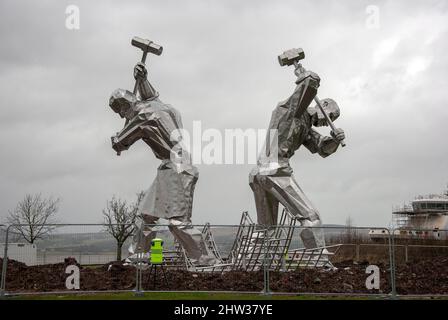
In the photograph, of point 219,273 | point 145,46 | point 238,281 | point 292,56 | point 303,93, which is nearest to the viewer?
point 238,281

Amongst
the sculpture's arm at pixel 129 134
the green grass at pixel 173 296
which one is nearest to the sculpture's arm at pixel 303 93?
the sculpture's arm at pixel 129 134

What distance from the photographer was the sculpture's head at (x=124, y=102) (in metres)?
20.0

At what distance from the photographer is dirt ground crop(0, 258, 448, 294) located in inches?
524

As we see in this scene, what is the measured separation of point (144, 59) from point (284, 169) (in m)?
6.27

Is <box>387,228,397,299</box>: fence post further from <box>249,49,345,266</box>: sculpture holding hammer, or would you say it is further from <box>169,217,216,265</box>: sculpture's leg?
<box>169,217,216,265</box>: sculpture's leg

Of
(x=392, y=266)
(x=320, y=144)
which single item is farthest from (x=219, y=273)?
(x=320, y=144)

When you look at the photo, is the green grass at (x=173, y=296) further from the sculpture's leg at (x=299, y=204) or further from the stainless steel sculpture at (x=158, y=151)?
the stainless steel sculpture at (x=158, y=151)

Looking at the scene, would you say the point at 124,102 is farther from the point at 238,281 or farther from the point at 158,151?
the point at 238,281

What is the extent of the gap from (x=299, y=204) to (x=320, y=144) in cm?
258

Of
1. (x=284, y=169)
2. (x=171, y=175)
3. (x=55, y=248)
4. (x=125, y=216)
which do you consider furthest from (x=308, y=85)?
(x=125, y=216)

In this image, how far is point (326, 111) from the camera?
770 inches

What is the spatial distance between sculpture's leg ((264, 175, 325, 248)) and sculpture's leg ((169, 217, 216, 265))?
285 cm

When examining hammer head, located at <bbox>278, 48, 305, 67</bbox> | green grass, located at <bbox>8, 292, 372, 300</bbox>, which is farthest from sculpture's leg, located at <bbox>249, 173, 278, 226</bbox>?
green grass, located at <bbox>8, 292, 372, 300</bbox>

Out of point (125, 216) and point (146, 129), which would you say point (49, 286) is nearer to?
point (146, 129)
